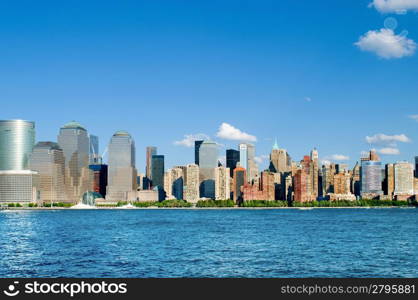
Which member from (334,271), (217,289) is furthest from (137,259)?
(217,289)

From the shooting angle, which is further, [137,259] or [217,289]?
[137,259]

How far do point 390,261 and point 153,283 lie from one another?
3736 cm

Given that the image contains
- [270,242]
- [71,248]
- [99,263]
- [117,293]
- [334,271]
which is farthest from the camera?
[270,242]

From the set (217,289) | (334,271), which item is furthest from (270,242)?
(217,289)

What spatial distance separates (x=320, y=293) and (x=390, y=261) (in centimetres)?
3487

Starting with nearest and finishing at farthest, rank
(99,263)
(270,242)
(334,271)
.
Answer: (334,271) < (99,263) < (270,242)

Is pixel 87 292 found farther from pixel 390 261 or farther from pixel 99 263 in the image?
pixel 390 261

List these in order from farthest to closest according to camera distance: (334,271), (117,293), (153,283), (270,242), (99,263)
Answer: (270,242), (99,263), (334,271), (153,283), (117,293)

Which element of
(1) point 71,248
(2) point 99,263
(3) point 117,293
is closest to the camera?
(3) point 117,293

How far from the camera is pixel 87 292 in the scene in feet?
82.0

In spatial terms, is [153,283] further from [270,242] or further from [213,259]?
[270,242]

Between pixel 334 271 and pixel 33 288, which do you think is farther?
pixel 334 271

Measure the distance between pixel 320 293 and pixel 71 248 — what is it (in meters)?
52.5

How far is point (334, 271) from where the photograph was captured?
167 feet
